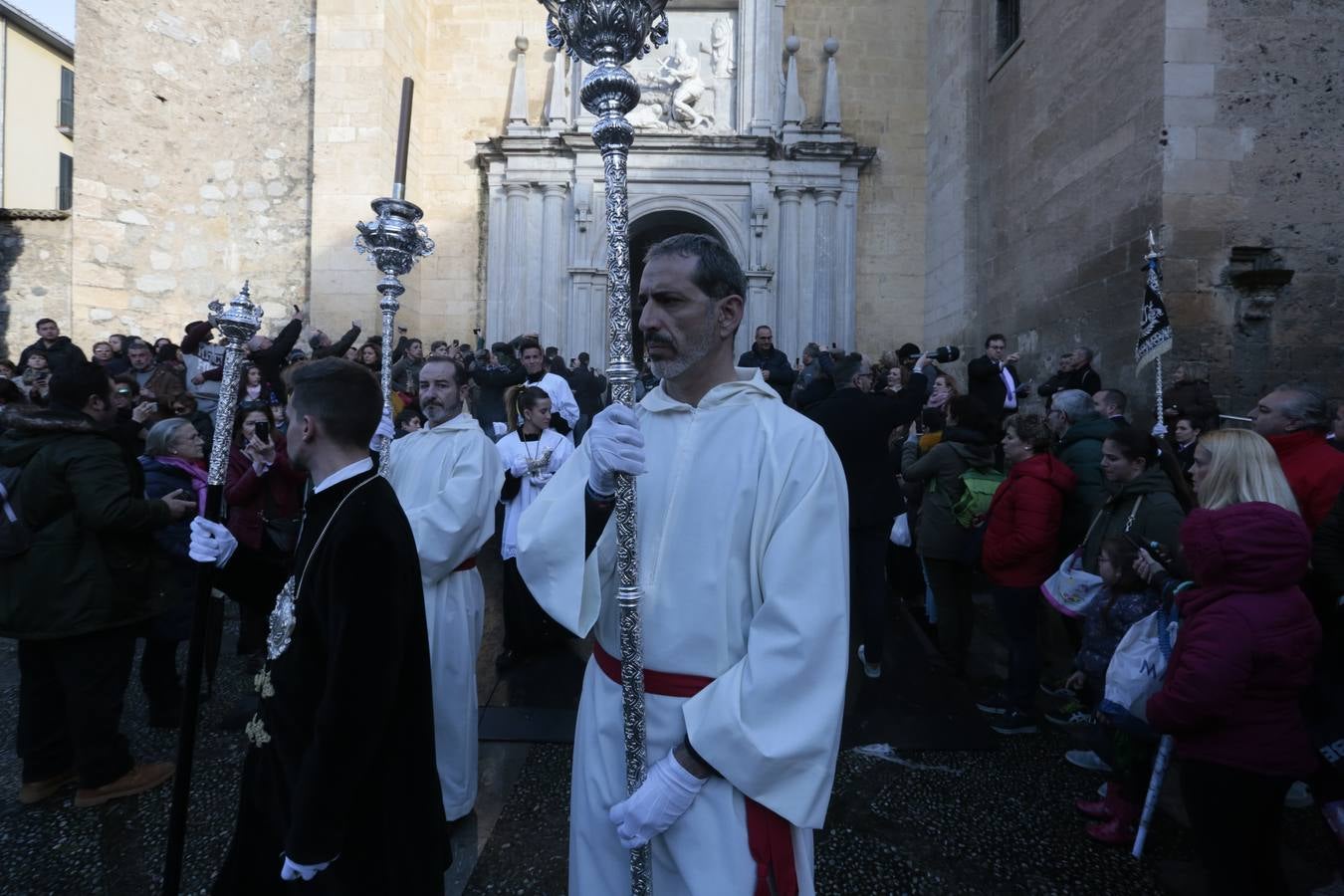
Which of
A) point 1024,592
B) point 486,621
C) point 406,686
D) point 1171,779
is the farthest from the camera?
point 486,621

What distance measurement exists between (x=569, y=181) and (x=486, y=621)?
8762 millimetres

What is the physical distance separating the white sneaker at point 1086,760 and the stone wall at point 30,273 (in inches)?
582

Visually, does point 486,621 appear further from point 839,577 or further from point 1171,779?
point 839,577

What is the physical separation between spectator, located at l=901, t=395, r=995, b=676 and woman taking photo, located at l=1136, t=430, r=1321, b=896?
2.48m

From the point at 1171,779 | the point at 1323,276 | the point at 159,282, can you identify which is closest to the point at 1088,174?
the point at 1323,276

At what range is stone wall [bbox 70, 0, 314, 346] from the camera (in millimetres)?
12172

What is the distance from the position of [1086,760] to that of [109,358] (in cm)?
992

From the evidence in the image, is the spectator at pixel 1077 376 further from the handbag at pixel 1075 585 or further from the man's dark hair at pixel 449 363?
the man's dark hair at pixel 449 363

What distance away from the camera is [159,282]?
12.5 meters

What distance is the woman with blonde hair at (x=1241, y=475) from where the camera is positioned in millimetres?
2518

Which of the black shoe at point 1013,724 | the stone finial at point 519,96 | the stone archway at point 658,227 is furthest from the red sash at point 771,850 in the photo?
the stone finial at point 519,96

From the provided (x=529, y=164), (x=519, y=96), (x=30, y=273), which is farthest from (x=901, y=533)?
(x=30, y=273)

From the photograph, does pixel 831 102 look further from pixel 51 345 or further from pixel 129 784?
pixel 129 784

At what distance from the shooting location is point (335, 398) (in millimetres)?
2111
